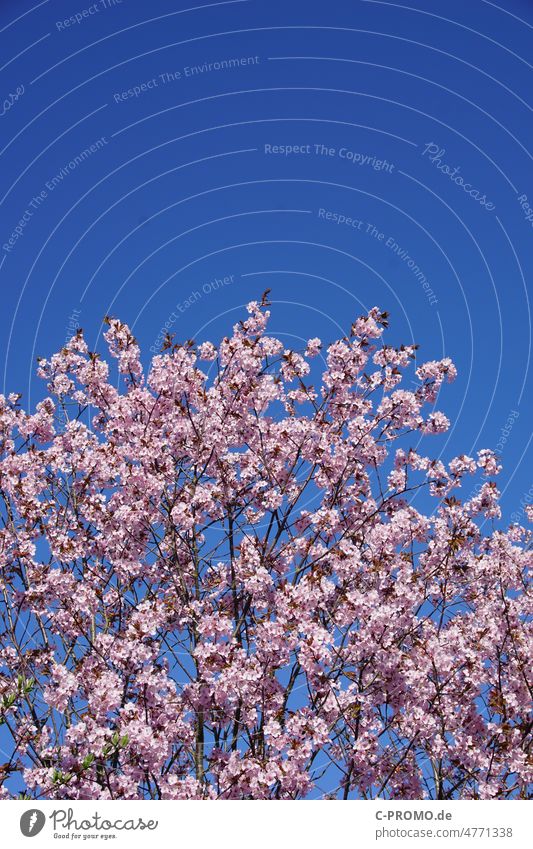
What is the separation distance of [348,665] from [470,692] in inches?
93.9

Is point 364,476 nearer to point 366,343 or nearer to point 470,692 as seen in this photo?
point 366,343

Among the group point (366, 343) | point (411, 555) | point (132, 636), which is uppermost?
point (366, 343)

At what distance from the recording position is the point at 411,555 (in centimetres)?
1234

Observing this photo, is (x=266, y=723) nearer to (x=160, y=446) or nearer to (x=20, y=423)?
(x=160, y=446)

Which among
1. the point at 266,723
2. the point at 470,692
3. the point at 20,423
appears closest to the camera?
the point at 266,723

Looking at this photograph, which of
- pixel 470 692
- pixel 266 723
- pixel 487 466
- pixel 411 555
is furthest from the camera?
pixel 487 466

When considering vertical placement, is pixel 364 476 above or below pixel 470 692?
above

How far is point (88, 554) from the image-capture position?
530 inches

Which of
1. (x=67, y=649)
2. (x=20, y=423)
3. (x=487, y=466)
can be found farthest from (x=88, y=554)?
(x=487, y=466)
